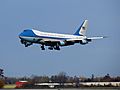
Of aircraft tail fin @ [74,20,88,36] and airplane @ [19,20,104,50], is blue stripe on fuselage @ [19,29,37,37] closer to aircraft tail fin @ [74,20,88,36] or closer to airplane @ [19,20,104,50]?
airplane @ [19,20,104,50]

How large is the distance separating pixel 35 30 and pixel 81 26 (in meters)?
23.0

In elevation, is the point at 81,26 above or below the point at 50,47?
above

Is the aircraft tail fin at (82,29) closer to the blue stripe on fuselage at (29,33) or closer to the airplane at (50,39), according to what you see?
the airplane at (50,39)

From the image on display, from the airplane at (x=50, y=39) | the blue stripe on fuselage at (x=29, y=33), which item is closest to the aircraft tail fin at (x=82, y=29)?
the airplane at (x=50, y=39)

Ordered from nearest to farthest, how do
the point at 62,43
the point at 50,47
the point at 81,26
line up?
the point at 50,47
the point at 62,43
the point at 81,26

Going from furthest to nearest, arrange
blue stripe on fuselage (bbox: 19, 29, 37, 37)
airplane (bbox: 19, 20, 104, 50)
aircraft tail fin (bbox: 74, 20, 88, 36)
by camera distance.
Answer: aircraft tail fin (bbox: 74, 20, 88, 36) → blue stripe on fuselage (bbox: 19, 29, 37, 37) → airplane (bbox: 19, 20, 104, 50)

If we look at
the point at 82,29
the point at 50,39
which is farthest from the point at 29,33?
the point at 82,29

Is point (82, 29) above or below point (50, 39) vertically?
above

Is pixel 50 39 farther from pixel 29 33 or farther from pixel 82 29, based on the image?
pixel 82 29

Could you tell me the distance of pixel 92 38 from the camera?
511ft

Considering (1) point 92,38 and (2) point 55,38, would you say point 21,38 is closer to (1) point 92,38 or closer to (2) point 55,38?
(2) point 55,38

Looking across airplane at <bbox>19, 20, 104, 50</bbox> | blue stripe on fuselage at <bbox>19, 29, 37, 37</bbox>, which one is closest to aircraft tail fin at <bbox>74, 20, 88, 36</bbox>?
airplane at <bbox>19, 20, 104, 50</bbox>

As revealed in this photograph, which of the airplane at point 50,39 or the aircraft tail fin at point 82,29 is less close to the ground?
the aircraft tail fin at point 82,29

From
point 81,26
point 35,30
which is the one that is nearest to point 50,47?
point 35,30
